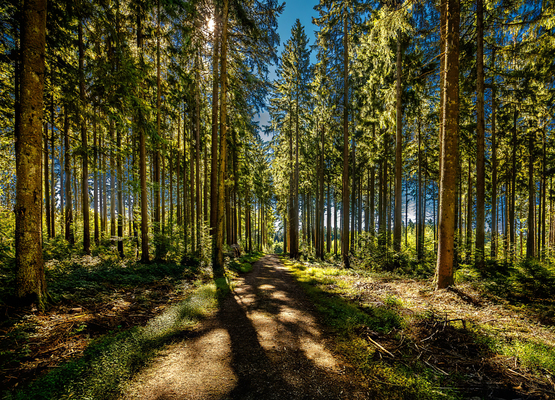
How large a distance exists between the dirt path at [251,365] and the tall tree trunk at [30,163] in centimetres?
369

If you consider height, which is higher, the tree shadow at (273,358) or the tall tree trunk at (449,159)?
the tall tree trunk at (449,159)

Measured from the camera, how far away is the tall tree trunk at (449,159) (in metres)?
6.82

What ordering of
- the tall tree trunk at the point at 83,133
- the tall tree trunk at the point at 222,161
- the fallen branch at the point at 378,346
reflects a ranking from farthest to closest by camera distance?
the tall tree trunk at the point at 222,161, the tall tree trunk at the point at 83,133, the fallen branch at the point at 378,346

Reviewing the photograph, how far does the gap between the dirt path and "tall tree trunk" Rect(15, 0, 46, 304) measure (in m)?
3.69

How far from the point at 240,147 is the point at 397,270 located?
17.8 metres

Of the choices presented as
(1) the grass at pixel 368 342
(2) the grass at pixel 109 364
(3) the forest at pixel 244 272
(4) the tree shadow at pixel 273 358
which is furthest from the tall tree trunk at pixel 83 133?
(1) the grass at pixel 368 342

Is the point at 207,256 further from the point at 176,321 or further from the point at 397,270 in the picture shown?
the point at 397,270

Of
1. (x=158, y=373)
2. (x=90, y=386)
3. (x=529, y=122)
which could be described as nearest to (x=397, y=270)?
(x=158, y=373)

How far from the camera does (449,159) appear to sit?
272 inches

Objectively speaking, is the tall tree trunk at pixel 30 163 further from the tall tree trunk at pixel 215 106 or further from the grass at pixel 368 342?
the tall tree trunk at pixel 215 106

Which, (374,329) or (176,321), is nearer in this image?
(374,329)

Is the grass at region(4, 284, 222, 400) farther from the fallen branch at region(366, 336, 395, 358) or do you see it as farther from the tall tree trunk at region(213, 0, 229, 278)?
the tall tree trunk at region(213, 0, 229, 278)

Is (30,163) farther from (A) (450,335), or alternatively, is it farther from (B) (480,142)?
(B) (480,142)

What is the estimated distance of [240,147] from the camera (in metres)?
22.4
